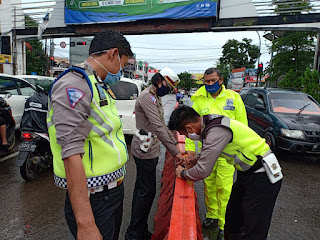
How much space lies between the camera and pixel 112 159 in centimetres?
131

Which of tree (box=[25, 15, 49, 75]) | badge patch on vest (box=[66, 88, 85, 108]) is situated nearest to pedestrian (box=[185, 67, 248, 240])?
badge patch on vest (box=[66, 88, 85, 108])

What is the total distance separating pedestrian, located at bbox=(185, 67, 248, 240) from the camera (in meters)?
2.78

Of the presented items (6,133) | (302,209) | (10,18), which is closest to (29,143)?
(6,133)

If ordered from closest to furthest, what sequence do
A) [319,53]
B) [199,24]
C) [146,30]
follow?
[319,53] < [199,24] < [146,30]

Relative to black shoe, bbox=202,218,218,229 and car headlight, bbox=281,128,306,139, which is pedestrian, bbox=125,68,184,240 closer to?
black shoe, bbox=202,218,218,229

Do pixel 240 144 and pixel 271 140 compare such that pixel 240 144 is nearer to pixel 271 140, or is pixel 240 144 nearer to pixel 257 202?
pixel 257 202

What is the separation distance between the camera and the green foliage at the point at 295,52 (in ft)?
51.5

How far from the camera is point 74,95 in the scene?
3.67 ft

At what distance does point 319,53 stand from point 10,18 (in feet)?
74.3

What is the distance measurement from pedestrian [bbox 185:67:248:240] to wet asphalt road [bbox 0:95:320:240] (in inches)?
16.2

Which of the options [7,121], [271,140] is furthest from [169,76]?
[271,140]

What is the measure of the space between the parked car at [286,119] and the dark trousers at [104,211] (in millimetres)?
5063

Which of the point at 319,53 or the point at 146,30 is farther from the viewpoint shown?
the point at 146,30

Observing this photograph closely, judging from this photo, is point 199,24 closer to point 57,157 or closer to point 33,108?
point 33,108
